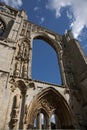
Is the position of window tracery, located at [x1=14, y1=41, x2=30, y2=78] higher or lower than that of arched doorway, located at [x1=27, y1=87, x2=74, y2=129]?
higher

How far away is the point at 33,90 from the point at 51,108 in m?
1.60

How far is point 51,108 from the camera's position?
29.1 ft

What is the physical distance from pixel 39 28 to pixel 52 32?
52.6 inches

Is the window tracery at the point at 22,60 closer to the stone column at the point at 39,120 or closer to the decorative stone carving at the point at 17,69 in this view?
the decorative stone carving at the point at 17,69

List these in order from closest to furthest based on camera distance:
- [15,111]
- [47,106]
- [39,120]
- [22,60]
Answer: [15,111]
[39,120]
[47,106]
[22,60]

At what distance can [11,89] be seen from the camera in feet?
25.8

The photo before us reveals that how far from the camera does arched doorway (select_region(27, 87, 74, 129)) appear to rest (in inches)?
320

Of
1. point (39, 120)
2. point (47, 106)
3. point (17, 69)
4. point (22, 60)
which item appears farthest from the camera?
point (22, 60)

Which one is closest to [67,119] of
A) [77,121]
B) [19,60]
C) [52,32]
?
[77,121]

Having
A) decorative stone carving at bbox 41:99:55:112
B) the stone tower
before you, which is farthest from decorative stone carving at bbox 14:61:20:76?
decorative stone carving at bbox 41:99:55:112

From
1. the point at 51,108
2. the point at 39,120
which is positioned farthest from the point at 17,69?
the point at 39,120

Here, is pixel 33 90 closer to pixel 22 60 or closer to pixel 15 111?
pixel 15 111

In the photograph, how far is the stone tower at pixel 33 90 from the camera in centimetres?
726

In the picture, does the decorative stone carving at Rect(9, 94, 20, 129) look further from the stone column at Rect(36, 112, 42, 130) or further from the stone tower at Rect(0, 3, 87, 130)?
the stone column at Rect(36, 112, 42, 130)
